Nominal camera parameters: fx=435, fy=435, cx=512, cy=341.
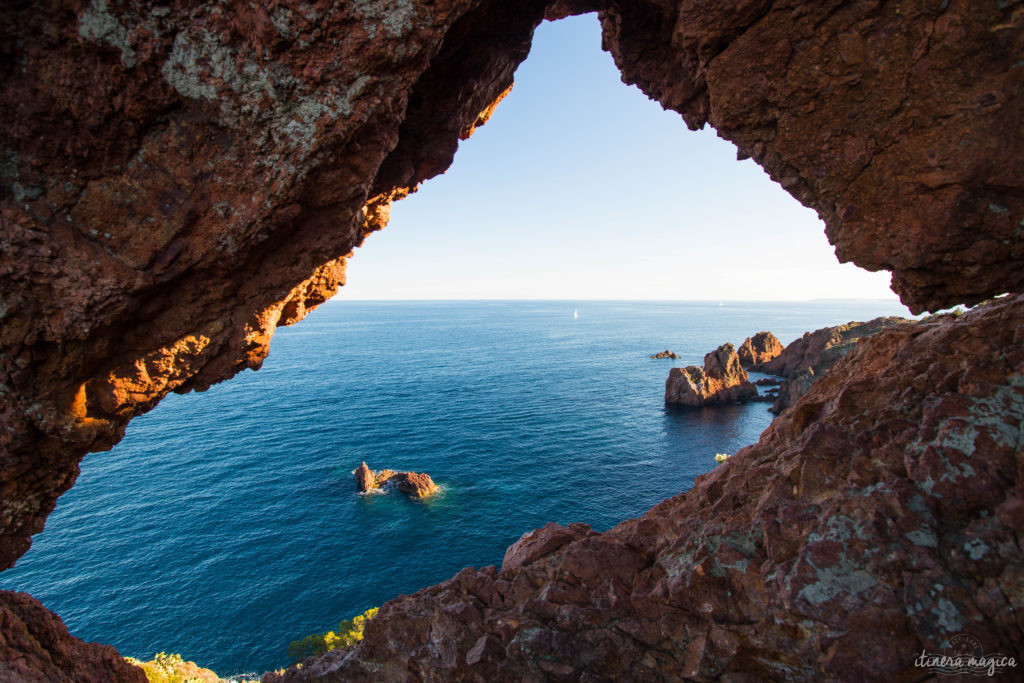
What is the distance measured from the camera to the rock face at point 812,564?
838cm

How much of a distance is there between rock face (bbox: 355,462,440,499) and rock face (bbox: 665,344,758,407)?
5100 centimetres

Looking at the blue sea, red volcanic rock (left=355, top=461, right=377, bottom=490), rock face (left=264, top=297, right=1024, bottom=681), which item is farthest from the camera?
red volcanic rock (left=355, top=461, right=377, bottom=490)

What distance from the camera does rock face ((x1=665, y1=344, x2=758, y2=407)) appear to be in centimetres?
8169

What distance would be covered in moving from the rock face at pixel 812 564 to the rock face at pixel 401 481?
3689cm

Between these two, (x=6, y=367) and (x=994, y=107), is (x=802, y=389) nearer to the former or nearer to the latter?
(x=994, y=107)

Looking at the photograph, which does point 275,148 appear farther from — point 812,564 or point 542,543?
point 812,564

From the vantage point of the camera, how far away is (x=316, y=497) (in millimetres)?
50844

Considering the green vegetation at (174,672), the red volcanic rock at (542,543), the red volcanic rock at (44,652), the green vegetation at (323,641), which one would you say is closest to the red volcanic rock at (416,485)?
the green vegetation at (323,641)

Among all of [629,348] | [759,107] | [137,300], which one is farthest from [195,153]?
[629,348]

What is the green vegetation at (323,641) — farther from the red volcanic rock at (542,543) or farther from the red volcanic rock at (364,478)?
the red volcanic rock at (542,543)

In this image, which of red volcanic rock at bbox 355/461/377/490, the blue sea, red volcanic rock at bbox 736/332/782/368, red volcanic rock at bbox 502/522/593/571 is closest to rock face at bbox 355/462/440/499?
red volcanic rock at bbox 355/461/377/490

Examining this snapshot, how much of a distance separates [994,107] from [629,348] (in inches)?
5706

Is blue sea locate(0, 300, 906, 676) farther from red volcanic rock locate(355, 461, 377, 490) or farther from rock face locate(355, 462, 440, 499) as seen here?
red volcanic rock locate(355, 461, 377, 490)

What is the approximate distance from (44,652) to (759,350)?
5083 inches
